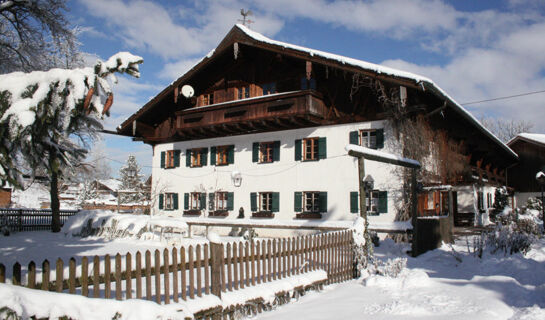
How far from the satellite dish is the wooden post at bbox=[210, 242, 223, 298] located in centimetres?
1769

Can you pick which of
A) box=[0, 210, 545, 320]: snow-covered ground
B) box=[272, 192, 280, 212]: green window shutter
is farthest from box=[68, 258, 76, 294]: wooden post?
box=[272, 192, 280, 212]: green window shutter

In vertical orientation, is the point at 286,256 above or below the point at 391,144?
below

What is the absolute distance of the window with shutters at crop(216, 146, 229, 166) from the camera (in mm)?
22547

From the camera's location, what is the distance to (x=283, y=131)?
20.4m

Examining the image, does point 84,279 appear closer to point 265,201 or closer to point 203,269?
point 203,269

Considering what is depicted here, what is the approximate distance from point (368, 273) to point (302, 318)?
3502 millimetres

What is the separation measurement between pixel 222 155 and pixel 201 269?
15.8 m

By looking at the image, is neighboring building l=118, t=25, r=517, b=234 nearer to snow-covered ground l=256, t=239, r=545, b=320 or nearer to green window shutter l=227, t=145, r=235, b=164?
green window shutter l=227, t=145, r=235, b=164

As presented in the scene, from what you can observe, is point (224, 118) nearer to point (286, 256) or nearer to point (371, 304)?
point (286, 256)

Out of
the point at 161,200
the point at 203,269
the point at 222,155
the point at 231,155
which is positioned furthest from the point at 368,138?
the point at 161,200

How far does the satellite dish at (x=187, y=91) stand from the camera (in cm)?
2261

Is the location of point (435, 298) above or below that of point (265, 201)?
below

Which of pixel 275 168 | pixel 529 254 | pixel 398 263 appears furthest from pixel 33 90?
pixel 275 168

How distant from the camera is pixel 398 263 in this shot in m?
8.24
